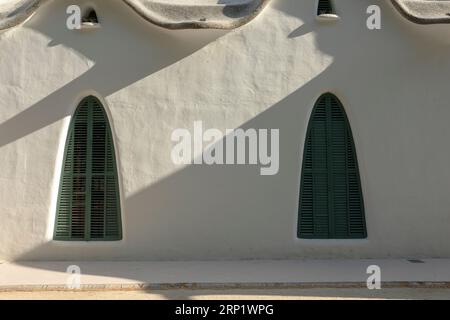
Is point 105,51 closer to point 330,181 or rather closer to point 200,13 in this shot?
point 200,13

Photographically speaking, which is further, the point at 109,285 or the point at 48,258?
the point at 48,258

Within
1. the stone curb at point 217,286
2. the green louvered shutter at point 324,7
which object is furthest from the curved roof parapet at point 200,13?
the stone curb at point 217,286

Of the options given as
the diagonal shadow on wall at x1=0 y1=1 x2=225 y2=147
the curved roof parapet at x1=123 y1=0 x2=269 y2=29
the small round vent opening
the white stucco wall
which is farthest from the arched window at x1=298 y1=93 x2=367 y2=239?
the small round vent opening

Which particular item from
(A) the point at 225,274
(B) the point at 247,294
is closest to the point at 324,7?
(A) the point at 225,274

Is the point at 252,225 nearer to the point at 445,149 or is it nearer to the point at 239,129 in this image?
the point at 239,129

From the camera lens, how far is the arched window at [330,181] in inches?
292

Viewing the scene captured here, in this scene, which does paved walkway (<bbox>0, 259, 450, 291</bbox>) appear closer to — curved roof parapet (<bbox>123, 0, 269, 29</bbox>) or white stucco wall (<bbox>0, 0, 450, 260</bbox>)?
white stucco wall (<bbox>0, 0, 450, 260</bbox>)

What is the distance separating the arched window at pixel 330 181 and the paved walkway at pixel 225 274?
2.08ft

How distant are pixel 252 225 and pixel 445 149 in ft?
12.4

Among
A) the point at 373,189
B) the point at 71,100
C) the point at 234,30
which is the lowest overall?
the point at 373,189

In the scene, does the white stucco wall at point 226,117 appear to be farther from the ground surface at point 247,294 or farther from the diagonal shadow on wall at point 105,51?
the ground surface at point 247,294

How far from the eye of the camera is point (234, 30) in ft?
24.3

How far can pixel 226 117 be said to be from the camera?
24.1 feet
